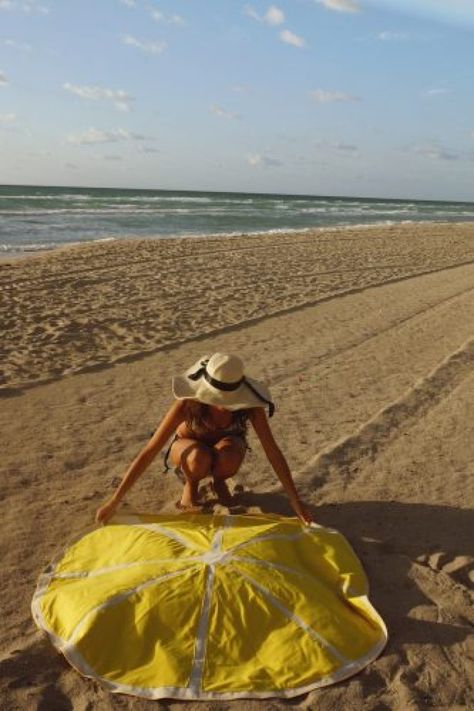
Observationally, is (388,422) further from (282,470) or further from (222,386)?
(222,386)

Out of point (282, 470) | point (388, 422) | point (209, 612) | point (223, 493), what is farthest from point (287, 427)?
point (209, 612)

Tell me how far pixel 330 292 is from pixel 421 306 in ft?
5.11

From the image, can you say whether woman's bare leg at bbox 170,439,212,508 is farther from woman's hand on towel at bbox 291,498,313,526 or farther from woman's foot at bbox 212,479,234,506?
woman's hand on towel at bbox 291,498,313,526

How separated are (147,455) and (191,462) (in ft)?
1.47

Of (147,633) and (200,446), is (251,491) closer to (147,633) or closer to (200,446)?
(200,446)

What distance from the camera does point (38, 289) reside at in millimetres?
9992

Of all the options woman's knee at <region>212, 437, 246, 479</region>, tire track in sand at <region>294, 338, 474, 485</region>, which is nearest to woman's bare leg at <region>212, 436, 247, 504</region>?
woman's knee at <region>212, 437, 246, 479</region>

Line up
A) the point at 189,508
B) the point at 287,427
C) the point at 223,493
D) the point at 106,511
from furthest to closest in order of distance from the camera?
the point at 287,427
the point at 223,493
the point at 189,508
the point at 106,511

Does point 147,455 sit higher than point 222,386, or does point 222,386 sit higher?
point 222,386

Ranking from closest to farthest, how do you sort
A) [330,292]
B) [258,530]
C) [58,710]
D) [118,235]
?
1. [58,710]
2. [258,530]
3. [330,292]
4. [118,235]

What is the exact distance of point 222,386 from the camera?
3396mm

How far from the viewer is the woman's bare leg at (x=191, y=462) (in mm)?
3709

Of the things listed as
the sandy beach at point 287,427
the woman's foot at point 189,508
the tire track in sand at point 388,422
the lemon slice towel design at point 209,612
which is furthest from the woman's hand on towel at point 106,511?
the tire track in sand at point 388,422

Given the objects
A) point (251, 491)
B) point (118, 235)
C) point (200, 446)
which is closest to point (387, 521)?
point (251, 491)
